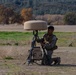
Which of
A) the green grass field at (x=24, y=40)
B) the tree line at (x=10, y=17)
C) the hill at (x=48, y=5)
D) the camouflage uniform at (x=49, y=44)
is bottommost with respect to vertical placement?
the hill at (x=48, y=5)

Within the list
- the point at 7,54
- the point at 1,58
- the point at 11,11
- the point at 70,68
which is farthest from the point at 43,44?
the point at 11,11

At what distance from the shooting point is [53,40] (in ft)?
54.1

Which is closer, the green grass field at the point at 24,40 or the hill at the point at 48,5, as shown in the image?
the green grass field at the point at 24,40

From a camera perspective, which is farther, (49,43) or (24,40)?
(24,40)

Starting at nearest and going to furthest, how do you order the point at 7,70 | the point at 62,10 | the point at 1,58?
1. the point at 7,70
2. the point at 1,58
3. the point at 62,10

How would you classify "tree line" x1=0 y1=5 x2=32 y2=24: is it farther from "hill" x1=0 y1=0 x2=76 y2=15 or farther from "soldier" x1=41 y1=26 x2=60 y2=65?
"soldier" x1=41 y1=26 x2=60 y2=65

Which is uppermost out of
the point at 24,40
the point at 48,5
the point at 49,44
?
the point at 49,44

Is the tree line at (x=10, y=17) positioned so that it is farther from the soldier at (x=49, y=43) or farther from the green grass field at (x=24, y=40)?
the soldier at (x=49, y=43)

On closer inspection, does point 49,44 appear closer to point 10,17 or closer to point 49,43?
point 49,43

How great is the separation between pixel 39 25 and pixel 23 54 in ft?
16.3

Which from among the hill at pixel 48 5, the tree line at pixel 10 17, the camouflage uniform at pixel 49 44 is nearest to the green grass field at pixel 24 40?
the camouflage uniform at pixel 49 44

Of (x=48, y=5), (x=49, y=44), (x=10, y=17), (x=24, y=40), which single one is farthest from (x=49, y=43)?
(x=48, y=5)

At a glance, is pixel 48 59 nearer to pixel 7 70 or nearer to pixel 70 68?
pixel 70 68

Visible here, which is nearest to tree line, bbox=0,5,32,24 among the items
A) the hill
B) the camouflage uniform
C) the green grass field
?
the hill
